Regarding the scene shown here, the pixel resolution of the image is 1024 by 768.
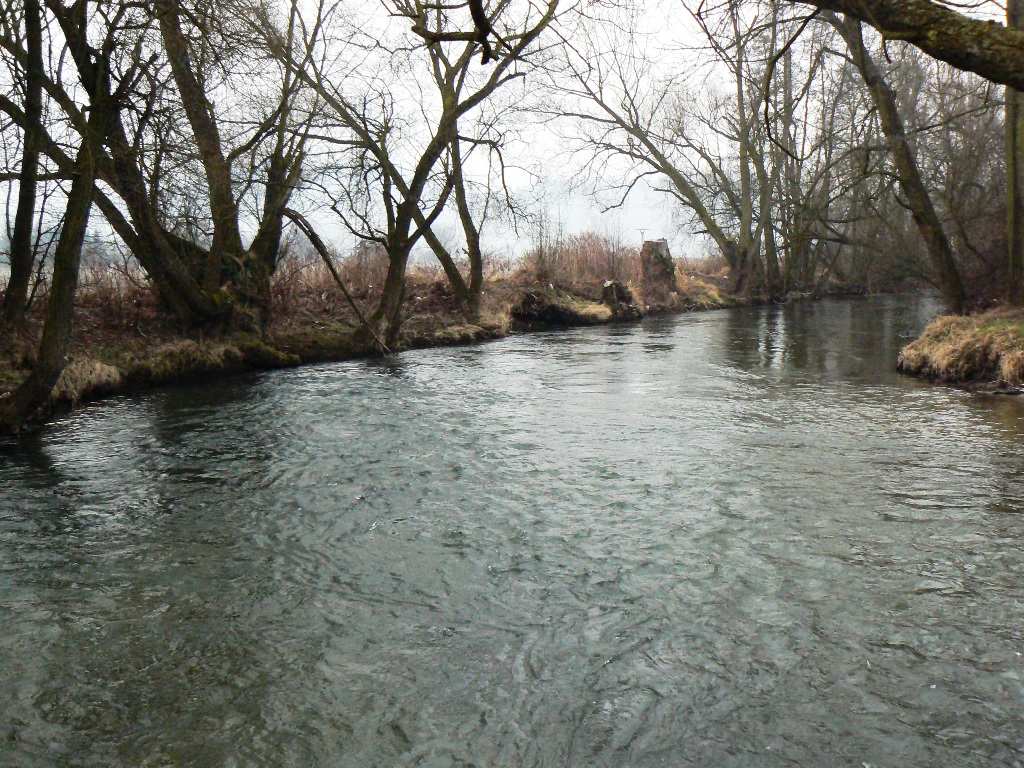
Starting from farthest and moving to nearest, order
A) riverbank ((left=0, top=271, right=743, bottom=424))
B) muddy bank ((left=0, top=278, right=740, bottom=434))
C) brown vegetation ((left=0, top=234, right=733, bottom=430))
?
brown vegetation ((left=0, top=234, right=733, bottom=430)) < riverbank ((left=0, top=271, right=743, bottom=424)) < muddy bank ((left=0, top=278, right=740, bottom=434))

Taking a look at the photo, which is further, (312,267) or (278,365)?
(312,267)

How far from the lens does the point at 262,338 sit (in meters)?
15.8

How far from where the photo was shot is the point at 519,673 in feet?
12.0

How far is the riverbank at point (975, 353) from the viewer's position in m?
10.5

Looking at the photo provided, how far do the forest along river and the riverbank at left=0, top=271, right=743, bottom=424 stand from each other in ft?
9.76

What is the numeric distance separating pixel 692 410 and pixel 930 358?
4665mm

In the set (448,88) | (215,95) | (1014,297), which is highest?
(448,88)

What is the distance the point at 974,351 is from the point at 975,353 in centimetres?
4

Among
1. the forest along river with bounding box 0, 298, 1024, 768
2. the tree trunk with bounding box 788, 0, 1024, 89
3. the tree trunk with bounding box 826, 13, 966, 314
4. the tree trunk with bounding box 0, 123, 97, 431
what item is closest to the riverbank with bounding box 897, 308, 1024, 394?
the tree trunk with bounding box 826, 13, 966, 314

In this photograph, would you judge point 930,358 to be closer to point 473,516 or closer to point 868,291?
point 473,516

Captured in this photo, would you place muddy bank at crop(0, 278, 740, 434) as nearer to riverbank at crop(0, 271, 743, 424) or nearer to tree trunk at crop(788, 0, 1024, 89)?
riverbank at crop(0, 271, 743, 424)

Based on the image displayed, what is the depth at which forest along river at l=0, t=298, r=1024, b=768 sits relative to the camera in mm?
3240

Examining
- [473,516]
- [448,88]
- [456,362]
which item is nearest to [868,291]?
[448,88]

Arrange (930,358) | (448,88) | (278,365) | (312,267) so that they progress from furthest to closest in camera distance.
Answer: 1. (312,267)
2. (448,88)
3. (278,365)
4. (930,358)
